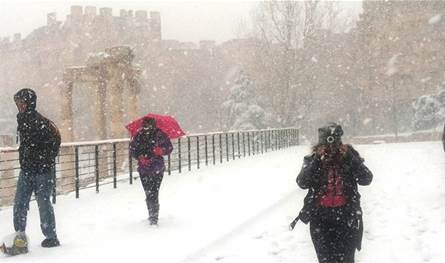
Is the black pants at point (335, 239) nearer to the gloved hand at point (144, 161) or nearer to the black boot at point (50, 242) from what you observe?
the black boot at point (50, 242)

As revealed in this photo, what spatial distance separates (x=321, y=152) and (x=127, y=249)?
3.53 metres

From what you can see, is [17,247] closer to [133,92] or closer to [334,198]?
[334,198]

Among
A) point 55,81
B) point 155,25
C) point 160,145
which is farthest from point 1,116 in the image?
point 160,145

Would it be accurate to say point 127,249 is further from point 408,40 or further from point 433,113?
point 408,40

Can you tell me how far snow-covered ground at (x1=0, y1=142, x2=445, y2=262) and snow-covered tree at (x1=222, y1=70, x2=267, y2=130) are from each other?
119ft

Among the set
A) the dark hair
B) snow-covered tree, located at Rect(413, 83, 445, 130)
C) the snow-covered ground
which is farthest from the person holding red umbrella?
snow-covered tree, located at Rect(413, 83, 445, 130)

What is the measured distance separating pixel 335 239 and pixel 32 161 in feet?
13.2

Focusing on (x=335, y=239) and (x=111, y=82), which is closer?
(x=335, y=239)

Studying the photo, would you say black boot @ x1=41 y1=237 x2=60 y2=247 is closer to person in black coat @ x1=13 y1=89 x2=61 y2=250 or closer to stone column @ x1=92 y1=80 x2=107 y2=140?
person in black coat @ x1=13 y1=89 x2=61 y2=250

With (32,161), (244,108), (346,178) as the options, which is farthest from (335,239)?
(244,108)

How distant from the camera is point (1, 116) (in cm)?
7606

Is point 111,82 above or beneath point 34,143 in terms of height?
above

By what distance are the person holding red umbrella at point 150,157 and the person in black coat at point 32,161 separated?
1691 mm

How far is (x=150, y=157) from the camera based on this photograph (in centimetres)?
847
